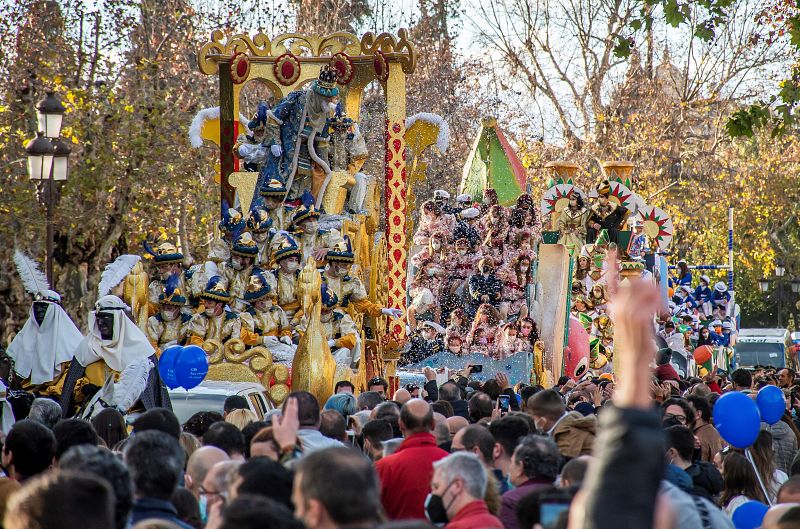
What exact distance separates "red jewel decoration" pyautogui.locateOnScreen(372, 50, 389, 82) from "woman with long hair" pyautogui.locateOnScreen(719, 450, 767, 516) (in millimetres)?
13374

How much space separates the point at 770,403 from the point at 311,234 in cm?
781

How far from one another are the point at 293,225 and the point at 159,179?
792 centimetres

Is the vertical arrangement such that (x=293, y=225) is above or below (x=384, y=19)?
below

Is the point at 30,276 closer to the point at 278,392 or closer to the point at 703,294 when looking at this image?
the point at 278,392

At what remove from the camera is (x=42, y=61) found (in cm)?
2166

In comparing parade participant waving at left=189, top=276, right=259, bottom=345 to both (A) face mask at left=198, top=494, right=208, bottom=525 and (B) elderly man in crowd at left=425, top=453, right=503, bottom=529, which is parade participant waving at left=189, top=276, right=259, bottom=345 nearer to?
(A) face mask at left=198, top=494, right=208, bottom=525

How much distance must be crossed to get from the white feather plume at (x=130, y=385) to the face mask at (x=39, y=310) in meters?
3.14

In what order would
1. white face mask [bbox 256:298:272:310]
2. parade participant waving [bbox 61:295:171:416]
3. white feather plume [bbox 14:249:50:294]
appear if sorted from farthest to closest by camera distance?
white face mask [bbox 256:298:272:310] → white feather plume [bbox 14:249:50:294] → parade participant waving [bbox 61:295:171:416]

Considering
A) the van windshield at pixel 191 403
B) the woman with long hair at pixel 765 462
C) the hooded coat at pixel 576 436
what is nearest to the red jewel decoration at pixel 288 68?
the van windshield at pixel 191 403

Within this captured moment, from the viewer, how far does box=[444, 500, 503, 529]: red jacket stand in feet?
16.8

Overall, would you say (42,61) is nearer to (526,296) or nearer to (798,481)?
(526,296)

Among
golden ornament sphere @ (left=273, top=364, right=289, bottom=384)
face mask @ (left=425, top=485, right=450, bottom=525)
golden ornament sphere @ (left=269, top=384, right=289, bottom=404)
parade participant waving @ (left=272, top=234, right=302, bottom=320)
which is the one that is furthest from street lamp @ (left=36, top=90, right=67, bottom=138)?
face mask @ (left=425, top=485, right=450, bottom=525)

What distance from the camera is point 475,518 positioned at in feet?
17.0

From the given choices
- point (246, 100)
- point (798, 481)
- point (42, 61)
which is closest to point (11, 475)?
point (798, 481)
